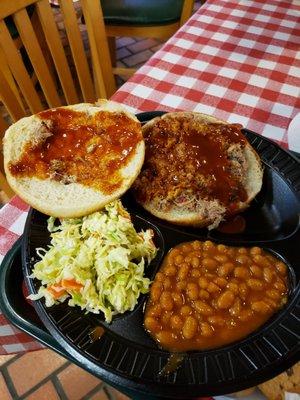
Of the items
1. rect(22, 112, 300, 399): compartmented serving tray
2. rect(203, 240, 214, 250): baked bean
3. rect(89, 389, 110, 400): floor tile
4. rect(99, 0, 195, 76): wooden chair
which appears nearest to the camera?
rect(22, 112, 300, 399): compartmented serving tray

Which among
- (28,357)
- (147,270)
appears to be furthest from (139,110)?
(28,357)

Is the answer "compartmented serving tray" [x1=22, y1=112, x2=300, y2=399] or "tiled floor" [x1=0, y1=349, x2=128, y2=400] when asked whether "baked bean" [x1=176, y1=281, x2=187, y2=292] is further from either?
"tiled floor" [x1=0, y1=349, x2=128, y2=400]

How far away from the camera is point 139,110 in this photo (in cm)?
198

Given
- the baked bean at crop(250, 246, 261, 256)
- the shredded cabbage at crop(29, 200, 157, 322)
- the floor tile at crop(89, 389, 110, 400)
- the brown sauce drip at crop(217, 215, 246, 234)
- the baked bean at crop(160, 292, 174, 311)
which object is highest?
the shredded cabbage at crop(29, 200, 157, 322)

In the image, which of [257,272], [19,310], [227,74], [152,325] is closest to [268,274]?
[257,272]

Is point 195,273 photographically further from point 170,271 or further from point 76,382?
point 76,382

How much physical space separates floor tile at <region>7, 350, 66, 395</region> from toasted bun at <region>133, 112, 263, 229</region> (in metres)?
1.51

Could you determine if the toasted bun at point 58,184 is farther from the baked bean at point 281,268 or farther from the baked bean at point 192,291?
the baked bean at point 281,268

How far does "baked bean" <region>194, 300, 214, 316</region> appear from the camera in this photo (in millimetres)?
1263

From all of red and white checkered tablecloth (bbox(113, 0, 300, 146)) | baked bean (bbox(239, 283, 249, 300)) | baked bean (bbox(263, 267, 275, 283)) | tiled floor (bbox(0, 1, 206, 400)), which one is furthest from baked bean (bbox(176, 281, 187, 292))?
tiled floor (bbox(0, 1, 206, 400))

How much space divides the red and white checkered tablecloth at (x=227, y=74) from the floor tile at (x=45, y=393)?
33.5 inches

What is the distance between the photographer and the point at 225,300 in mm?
1265

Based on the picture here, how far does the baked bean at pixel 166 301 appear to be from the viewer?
1273 millimetres

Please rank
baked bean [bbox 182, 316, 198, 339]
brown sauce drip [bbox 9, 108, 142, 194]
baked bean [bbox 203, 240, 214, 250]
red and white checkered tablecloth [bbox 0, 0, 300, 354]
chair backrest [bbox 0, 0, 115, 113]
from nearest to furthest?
baked bean [bbox 182, 316, 198, 339]
baked bean [bbox 203, 240, 214, 250]
brown sauce drip [bbox 9, 108, 142, 194]
red and white checkered tablecloth [bbox 0, 0, 300, 354]
chair backrest [bbox 0, 0, 115, 113]
